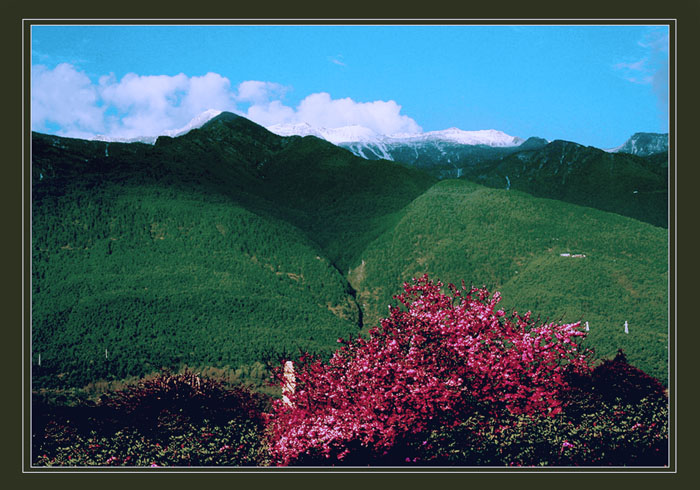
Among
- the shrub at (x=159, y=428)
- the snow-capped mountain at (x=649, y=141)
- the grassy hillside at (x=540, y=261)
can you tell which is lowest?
the shrub at (x=159, y=428)

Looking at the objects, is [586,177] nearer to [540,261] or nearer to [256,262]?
[540,261]

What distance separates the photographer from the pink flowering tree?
14.4ft

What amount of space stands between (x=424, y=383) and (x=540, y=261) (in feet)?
17.5

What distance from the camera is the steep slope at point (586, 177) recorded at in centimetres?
1338

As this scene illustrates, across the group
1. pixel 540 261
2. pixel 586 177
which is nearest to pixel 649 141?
pixel 540 261

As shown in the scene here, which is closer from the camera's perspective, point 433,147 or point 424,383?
point 424,383

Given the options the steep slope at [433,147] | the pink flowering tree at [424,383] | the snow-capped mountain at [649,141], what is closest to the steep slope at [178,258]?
the pink flowering tree at [424,383]

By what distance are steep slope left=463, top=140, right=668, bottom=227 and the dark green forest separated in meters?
2.84

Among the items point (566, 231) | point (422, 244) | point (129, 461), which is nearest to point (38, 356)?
point (129, 461)

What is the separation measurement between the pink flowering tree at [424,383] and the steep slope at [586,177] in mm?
8395

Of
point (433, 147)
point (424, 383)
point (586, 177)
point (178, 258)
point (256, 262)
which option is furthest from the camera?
point (433, 147)

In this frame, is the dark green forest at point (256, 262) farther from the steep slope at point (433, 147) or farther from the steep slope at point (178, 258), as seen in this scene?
the steep slope at point (433, 147)

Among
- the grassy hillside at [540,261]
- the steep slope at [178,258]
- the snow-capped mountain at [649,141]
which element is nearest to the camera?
the steep slope at [178,258]

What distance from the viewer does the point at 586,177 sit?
16.0 metres
